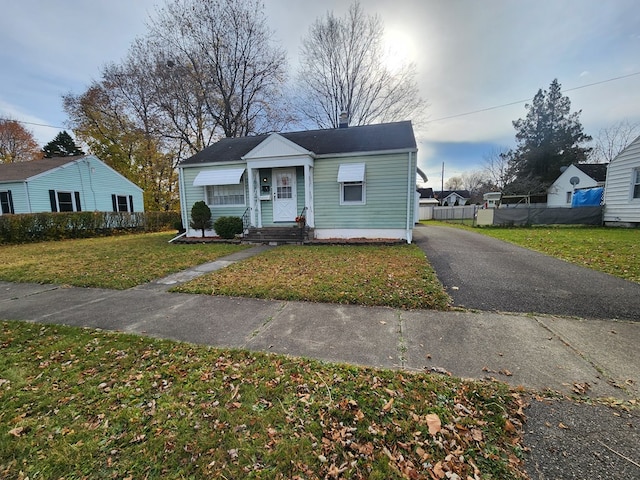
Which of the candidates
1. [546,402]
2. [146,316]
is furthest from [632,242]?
[146,316]

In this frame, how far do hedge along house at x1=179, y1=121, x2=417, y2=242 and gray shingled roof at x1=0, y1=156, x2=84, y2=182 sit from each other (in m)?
10.6

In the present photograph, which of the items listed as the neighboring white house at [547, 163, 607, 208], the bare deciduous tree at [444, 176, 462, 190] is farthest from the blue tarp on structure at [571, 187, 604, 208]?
the bare deciduous tree at [444, 176, 462, 190]

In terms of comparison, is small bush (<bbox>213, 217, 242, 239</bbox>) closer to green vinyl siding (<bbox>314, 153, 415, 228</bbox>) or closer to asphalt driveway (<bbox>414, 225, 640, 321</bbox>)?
green vinyl siding (<bbox>314, 153, 415, 228</bbox>)

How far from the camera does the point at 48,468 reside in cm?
155

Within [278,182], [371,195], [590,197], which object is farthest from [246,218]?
[590,197]

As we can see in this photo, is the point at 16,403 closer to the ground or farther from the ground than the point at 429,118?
closer to the ground

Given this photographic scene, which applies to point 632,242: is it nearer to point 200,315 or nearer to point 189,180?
point 200,315

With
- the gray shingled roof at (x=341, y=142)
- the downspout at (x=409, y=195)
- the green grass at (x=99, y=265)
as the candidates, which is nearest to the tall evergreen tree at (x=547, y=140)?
the gray shingled roof at (x=341, y=142)

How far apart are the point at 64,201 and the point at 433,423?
22633mm

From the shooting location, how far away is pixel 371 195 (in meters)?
10.3

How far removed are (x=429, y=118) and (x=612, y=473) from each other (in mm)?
22935

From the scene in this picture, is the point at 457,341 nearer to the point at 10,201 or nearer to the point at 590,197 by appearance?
the point at 10,201

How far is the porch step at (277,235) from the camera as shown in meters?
10.4

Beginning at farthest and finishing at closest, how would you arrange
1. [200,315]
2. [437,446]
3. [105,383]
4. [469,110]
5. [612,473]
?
[469,110] → [200,315] → [105,383] → [437,446] → [612,473]
